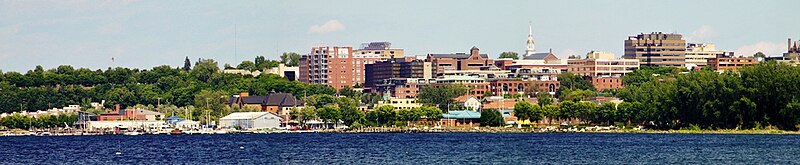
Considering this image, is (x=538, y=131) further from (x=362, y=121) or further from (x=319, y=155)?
(x=319, y=155)

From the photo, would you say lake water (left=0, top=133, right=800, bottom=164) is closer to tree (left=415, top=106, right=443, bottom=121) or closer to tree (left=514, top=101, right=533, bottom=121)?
tree (left=514, top=101, right=533, bottom=121)

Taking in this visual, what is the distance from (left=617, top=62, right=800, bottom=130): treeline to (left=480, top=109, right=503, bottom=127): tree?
36172 mm

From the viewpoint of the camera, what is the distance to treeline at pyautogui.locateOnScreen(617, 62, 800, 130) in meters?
120

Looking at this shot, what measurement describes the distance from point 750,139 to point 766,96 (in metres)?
11.5

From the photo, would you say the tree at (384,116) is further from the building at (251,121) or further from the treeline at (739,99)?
the treeline at (739,99)

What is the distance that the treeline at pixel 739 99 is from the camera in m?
120

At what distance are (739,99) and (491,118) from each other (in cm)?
4743

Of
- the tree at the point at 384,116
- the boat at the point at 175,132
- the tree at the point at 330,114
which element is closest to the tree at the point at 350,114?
the tree at the point at 330,114

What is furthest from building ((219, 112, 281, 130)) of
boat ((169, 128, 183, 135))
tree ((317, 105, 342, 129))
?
boat ((169, 128, 183, 135))

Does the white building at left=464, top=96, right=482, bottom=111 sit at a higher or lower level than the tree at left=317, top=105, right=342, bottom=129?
higher

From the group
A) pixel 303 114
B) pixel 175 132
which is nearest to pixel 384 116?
pixel 303 114

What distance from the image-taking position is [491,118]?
166 meters

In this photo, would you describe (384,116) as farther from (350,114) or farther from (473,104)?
(473,104)

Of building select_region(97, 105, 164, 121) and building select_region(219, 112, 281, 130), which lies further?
building select_region(97, 105, 164, 121)
